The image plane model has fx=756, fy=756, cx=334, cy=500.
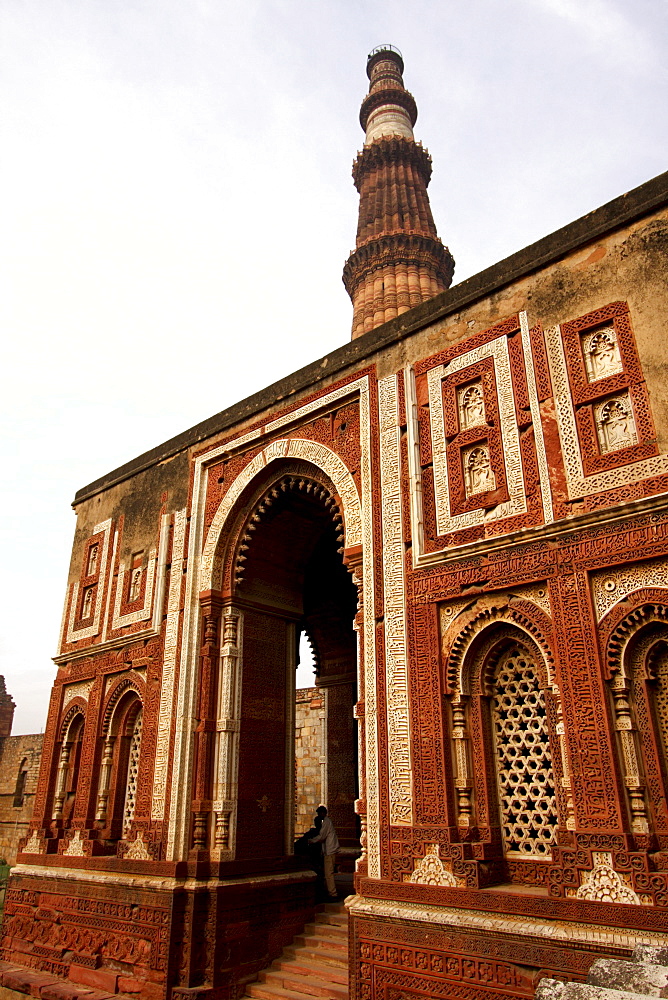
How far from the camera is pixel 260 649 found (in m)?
8.36

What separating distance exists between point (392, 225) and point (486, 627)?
56.6 feet

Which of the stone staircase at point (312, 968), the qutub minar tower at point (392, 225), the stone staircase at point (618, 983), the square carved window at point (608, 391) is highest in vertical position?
the qutub minar tower at point (392, 225)

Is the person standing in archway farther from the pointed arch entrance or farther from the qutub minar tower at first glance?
the qutub minar tower

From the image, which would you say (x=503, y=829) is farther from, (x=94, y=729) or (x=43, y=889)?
(x=43, y=889)

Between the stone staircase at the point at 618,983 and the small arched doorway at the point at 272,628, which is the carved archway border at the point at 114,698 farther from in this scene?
the stone staircase at the point at 618,983

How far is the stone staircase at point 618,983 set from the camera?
2938 millimetres

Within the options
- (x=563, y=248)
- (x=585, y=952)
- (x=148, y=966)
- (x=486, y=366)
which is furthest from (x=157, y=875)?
(x=563, y=248)

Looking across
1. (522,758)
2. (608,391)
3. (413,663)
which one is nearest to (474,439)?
(608,391)

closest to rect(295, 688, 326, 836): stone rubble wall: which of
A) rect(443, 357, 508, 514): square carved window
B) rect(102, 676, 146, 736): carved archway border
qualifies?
rect(102, 676, 146, 736): carved archway border

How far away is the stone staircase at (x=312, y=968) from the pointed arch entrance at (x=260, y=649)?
0.82 m

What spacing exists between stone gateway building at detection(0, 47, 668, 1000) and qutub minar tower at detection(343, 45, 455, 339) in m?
11.5

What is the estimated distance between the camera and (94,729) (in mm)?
9039

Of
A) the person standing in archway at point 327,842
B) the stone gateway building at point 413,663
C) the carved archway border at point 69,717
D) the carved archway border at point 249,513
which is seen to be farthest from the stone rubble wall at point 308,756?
the carved archway border at point 249,513

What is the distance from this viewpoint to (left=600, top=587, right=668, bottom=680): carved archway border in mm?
4715
